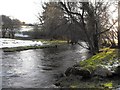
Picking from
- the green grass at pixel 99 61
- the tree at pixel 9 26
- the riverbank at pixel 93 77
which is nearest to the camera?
the riverbank at pixel 93 77

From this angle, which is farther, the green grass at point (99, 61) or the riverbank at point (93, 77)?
the green grass at point (99, 61)

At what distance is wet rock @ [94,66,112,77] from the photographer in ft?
55.9

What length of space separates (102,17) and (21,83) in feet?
78.0

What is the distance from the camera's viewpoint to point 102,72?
56.6ft

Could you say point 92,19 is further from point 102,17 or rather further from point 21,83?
point 21,83

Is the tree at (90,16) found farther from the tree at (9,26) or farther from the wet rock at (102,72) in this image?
the tree at (9,26)

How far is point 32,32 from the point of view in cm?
9375

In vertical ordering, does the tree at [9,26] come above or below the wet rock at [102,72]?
above

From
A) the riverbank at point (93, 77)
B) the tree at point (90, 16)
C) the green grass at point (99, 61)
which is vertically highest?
the tree at point (90, 16)

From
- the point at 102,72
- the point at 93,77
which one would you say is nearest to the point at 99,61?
the point at 102,72

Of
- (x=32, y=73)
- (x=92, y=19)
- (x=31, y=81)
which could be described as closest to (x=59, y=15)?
(x=92, y=19)

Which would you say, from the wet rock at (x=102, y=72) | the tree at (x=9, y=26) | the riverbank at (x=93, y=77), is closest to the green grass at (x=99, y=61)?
the wet rock at (x=102, y=72)

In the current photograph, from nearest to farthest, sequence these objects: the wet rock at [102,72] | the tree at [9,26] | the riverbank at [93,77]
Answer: the riverbank at [93,77] → the wet rock at [102,72] → the tree at [9,26]

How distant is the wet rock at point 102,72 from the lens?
55.9ft
